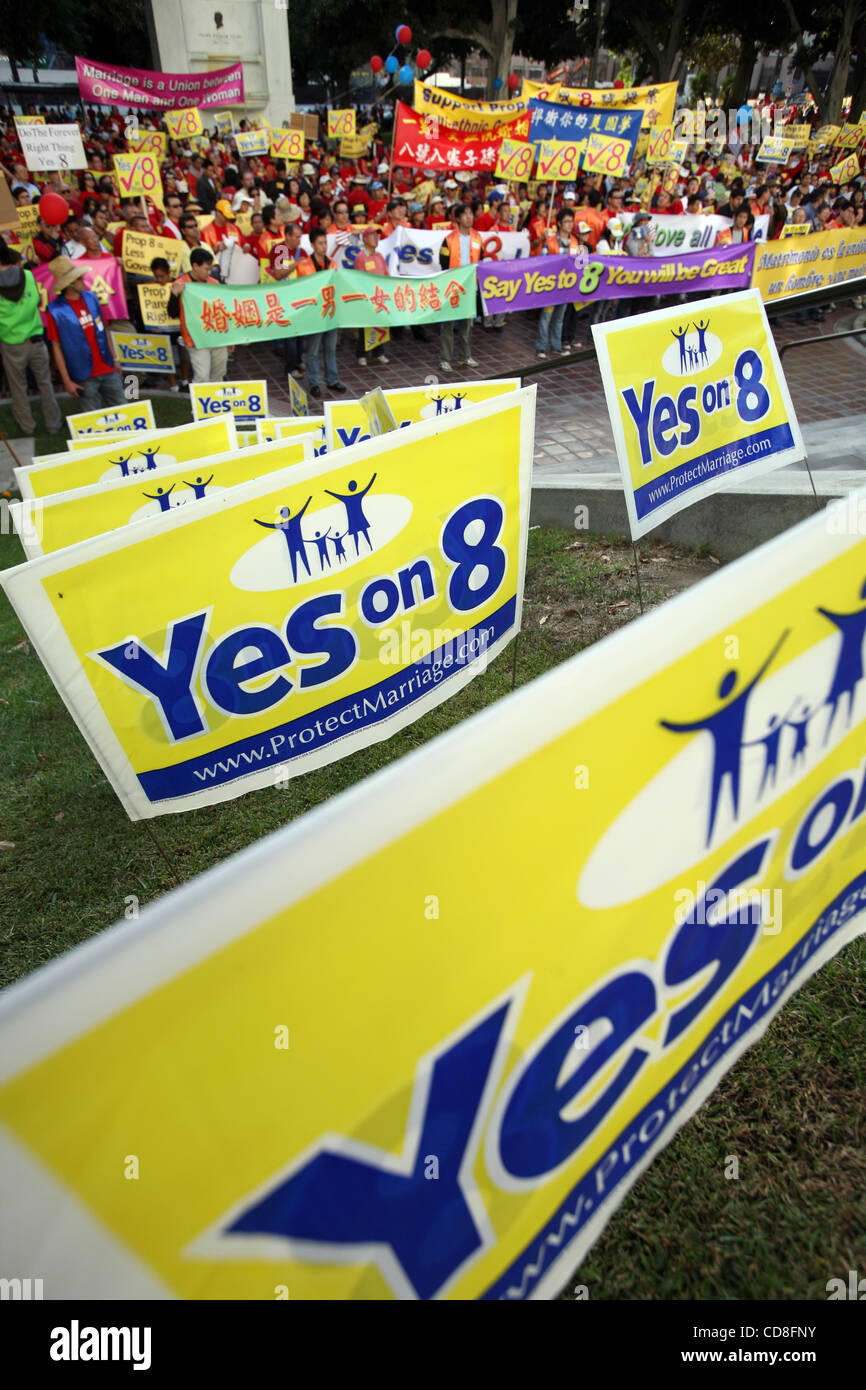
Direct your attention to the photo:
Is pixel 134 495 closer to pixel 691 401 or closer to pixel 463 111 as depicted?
pixel 691 401

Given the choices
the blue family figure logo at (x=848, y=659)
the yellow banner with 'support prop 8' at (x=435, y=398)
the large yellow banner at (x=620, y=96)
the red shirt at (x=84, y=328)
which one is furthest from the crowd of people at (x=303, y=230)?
the blue family figure logo at (x=848, y=659)

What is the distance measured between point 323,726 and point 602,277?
36.2 feet

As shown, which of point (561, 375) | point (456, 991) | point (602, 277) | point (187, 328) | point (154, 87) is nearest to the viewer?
point (456, 991)

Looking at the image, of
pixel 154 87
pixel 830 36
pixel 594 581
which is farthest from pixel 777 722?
pixel 830 36

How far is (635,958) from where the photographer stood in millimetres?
1506

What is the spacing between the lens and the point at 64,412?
11156 millimetres

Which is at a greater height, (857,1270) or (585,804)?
(585,804)

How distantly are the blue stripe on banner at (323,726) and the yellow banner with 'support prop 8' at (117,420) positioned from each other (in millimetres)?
5028

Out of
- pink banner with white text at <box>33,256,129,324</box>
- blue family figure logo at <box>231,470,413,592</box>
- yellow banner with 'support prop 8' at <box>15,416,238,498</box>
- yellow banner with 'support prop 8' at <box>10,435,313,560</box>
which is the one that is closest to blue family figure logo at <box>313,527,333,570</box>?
blue family figure logo at <box>231,470,413,592</box>

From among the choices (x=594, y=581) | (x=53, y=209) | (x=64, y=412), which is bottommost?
(x=594, y=581)

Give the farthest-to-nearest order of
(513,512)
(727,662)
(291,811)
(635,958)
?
(291,811) < (513,512) < (635,958) < (727,662)
